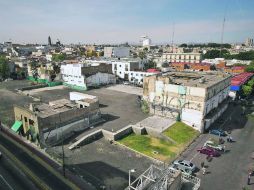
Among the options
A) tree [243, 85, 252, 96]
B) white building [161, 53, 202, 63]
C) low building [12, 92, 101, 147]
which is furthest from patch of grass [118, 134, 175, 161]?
white building [161, 53, 202, 63]

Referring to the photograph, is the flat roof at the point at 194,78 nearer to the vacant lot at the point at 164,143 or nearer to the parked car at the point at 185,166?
the vacant lot at the point at 164,143

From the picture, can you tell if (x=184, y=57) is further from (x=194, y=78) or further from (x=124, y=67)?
(x=194, y=78)

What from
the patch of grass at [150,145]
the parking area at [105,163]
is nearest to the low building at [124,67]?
the patch of grass at [150,145]

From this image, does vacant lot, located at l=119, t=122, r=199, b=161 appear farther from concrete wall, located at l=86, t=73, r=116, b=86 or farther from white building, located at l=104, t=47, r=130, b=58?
white building, located at l=104, t=47, r=130, b=58

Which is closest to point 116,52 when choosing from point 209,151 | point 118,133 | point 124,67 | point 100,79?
point 124,67

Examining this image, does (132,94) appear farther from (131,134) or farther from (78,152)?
(78,152)

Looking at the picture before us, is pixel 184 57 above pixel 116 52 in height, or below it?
below
